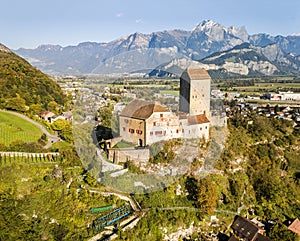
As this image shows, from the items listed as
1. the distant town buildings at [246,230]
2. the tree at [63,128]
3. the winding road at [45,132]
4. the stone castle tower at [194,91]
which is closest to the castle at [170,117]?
the stone castle tower at [194,91]

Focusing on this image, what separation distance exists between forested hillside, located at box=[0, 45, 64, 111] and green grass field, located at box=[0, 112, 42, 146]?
108cm

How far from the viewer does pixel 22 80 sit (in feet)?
54.1

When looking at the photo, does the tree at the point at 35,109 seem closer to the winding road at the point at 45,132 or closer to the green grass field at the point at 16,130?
the winding road at the point at 45,132

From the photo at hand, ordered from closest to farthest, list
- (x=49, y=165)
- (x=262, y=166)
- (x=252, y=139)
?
(x=49, y=165), (x=262, y=166), (x=252, y=139)

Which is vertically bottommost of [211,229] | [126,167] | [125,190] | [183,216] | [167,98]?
[211,229]

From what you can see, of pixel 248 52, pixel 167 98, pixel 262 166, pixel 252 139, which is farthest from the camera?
pixel 248 52

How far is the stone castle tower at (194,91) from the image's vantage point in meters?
6.85

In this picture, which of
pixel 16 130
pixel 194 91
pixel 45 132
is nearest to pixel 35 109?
pixel 45 132

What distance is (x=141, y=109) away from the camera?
656cm

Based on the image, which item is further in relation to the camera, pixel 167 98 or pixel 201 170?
pixel 201 170

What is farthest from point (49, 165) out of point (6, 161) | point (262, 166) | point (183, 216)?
point (262, 166)

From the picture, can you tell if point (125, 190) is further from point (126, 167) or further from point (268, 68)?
point (268, 68)

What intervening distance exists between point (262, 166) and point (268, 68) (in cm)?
5766

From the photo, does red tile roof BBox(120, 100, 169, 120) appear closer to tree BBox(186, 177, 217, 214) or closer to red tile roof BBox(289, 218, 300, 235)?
tree BBox(186, 177, 217, 214)
